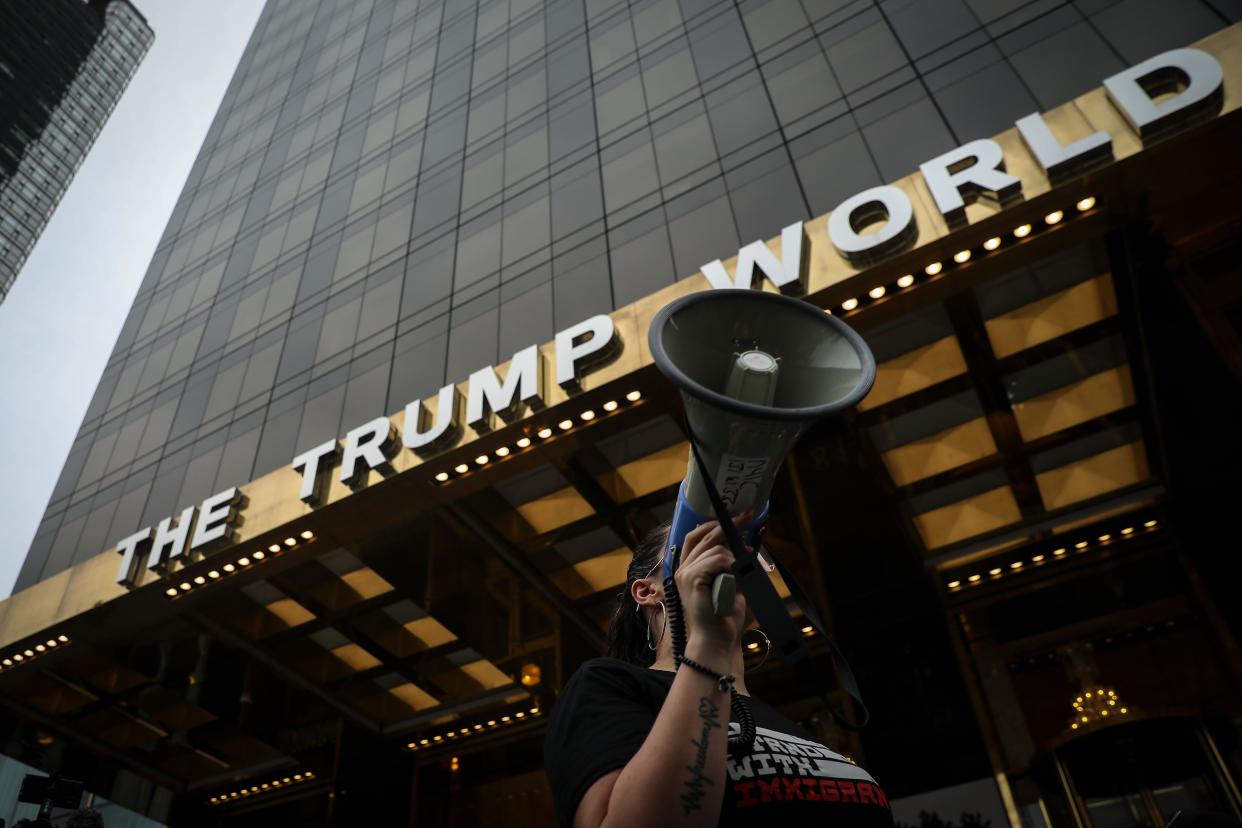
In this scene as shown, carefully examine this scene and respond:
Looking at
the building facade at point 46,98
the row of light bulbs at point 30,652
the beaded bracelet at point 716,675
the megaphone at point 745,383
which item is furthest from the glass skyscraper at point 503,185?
the building facade at point 46,98

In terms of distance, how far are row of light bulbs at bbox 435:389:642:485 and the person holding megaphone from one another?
6.56 meters

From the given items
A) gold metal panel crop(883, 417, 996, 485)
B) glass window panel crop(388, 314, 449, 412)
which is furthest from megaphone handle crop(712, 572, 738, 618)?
glass window panel crop(388, 314, 449, 412)

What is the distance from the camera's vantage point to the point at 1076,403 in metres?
9.76

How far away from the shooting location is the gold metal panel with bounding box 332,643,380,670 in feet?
44.5

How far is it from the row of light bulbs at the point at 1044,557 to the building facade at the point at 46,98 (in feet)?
330

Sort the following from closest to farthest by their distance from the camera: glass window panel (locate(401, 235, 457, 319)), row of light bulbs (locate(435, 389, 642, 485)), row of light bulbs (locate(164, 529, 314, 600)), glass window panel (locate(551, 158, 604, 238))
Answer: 1. row of light bulbs (locate(435, 389, 642, 485))
2. row of light bulbs (locate(164, 529, 314, 600))
3. glass window panel (locate(551, 158, 604, 238))
4. glass window panel (locate(401, 235, 457, 319))

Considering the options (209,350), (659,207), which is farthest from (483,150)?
(209,350)

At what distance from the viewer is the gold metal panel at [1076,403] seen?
9.55m

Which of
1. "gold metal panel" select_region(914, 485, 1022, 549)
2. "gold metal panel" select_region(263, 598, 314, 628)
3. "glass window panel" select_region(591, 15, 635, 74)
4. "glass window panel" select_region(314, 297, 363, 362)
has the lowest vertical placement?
"gold metal panel" select_region(914, 485, 1022, 549)

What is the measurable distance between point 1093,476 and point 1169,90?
522 centimetres

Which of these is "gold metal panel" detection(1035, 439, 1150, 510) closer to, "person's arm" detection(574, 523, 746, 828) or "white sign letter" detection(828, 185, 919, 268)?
"white sign letter" detection(828, 185, 919, 268)

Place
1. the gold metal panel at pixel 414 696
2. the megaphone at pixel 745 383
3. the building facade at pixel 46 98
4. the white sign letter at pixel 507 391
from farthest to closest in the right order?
1. the building facade at pixel 46 98
2. the gold metal panel at pixel 414 696
3. the white sign letter at pixel 507 391
4. the megaphone at pixel 745 383

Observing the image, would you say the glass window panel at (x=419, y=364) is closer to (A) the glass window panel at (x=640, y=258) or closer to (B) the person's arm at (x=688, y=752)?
(A) the glass window panel at (x=640, y=258)

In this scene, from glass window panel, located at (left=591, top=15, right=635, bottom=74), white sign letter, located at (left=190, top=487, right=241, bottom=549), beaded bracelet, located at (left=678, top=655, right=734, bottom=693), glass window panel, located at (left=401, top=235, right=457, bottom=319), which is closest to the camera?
beaded bracelet, located at (left=678, top=655, right=734, bottom=693)
